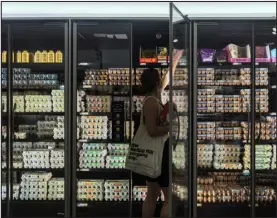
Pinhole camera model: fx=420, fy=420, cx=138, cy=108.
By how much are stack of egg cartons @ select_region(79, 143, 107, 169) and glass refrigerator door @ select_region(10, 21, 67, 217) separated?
0.23 metres

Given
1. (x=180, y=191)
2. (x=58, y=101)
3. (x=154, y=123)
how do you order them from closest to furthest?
1. (x=154, y=123)
2. (x=180, y=191)
3. (x=58, y=101)

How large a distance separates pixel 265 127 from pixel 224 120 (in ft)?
1.61

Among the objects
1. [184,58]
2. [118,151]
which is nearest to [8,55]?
[118,151]

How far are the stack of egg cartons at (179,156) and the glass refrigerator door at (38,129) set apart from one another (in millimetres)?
1612

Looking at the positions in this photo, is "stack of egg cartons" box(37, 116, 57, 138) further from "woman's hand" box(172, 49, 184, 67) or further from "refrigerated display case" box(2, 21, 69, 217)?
"woman's hand" box(172, 49, 184, 67)

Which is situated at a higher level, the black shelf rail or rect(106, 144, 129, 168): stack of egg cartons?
the black shelf rail

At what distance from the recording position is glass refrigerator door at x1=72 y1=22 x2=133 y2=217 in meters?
5.05

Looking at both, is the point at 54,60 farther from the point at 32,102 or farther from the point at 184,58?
the point at 184,58

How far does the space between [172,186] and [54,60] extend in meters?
2.31

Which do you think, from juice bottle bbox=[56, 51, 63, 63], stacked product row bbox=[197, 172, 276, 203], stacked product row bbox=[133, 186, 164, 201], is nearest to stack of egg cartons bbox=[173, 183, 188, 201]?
A: stacked product row bbox=[197, 172, 276, 203]

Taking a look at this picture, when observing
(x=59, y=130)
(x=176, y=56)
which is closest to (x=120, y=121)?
(x=59, y=130)

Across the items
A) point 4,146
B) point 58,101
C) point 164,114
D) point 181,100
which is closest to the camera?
point 164,114

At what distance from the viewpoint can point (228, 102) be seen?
5051 mm

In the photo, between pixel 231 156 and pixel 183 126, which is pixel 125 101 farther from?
pixel 231 156
